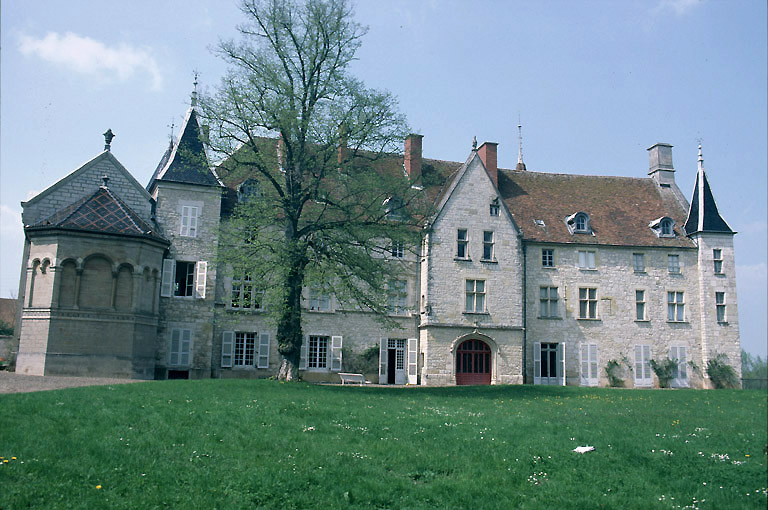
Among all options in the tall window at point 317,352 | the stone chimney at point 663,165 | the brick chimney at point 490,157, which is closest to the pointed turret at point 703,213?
the stone chimney at point 663,165

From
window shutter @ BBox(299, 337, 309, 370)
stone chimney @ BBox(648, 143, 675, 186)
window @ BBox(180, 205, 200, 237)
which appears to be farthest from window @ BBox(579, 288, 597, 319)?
window @ BBox(180, 205, 200, 237)

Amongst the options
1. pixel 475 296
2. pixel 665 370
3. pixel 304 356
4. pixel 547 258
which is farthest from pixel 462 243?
pixel 665 370

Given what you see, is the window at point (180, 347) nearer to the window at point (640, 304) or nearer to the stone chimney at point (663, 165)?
the window at point (640, 304)

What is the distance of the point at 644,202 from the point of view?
3725 cm

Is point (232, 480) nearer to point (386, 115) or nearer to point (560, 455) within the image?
point (560, 455)

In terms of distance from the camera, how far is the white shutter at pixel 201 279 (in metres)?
28.4

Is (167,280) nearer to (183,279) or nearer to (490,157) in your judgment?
(183,279)

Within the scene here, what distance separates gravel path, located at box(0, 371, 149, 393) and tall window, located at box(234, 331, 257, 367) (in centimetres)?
705

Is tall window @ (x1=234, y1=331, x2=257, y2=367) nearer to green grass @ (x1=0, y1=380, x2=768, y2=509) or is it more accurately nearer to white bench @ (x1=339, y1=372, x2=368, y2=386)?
white bench @ (x1=339, y1=372, x2=368, y2=386)

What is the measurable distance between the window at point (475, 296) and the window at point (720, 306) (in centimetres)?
1295

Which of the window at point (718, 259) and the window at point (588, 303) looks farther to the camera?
the window at point (718, 259)

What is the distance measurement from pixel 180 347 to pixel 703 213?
90.2 feet

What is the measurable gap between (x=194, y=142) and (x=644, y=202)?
2467cm

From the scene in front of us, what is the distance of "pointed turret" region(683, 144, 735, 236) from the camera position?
34906 mm
